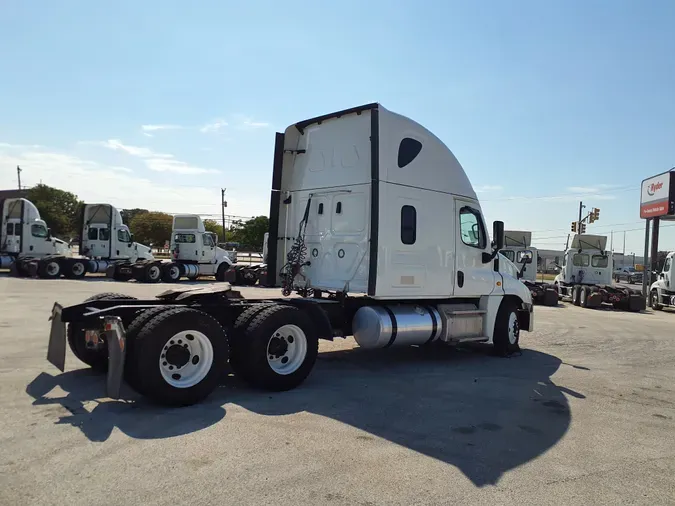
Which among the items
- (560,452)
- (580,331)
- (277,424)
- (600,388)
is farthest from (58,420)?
(580,331)

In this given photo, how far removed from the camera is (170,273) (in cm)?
2838

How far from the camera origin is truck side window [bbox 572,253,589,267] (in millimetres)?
26062

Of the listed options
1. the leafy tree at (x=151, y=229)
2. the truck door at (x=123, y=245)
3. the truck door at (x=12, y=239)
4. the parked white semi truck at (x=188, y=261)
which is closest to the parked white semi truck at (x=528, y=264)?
the parked white semi truck at (x=188, y=261)

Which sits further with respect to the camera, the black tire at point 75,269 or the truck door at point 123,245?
the truck door at point 123,245

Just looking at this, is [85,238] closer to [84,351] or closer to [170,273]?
[170,273]

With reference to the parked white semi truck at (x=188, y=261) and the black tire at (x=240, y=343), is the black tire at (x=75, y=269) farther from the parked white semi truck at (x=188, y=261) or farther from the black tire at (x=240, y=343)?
the black tire at (x=240, y=343)

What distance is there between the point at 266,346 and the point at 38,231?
1131 inches

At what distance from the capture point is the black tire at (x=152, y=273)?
27703mm

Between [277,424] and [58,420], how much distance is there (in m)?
2.10

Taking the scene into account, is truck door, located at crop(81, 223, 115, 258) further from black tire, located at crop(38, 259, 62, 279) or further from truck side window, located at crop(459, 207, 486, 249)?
truck side window, located at crop(459, 207, 486, 249)

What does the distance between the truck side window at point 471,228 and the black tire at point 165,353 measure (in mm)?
4905

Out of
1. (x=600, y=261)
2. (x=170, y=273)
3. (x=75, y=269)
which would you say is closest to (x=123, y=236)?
(x=75, y=269)

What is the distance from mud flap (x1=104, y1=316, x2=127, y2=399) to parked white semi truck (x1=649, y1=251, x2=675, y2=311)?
23.2 m

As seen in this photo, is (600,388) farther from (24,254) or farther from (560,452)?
(24,254)
